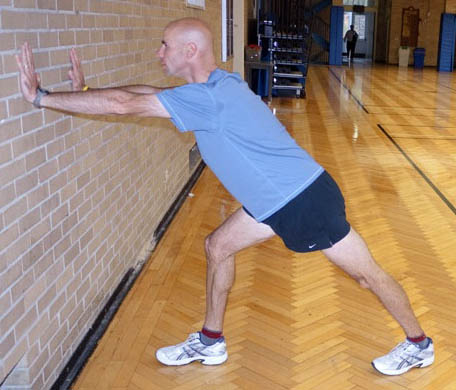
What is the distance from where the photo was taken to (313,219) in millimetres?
2135

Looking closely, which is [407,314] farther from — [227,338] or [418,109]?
[418,109]

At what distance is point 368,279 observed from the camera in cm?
231

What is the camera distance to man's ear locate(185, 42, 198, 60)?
204 cm

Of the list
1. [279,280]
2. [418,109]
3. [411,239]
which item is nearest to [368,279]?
[279,280]

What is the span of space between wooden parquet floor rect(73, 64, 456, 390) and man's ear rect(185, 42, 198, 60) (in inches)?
50.7

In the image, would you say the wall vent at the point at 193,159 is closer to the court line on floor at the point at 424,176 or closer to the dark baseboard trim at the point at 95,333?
the dark baseboard trim at the point at 95,333

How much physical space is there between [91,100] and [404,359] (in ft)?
5.36

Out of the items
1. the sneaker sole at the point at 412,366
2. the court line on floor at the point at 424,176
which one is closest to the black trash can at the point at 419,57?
the court line on floor at the point at 424,176

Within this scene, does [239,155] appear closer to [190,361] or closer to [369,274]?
[369,274]

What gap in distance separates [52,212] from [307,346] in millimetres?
1276

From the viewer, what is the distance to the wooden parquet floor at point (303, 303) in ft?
8.12

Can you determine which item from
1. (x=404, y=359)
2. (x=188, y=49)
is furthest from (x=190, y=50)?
(x=404, y=359)

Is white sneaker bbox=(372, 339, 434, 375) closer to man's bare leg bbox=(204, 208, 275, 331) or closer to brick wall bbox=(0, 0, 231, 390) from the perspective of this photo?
man's bare leg bbox=(204, 208, 275, 331)

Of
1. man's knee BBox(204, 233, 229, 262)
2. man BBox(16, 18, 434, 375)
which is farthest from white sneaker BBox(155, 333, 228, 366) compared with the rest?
man's knee BBox(204, 233, 229, 262)
